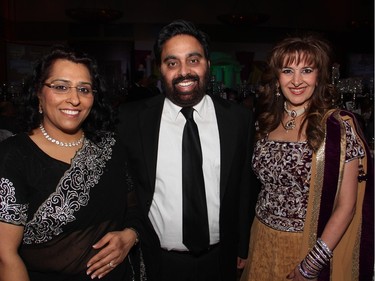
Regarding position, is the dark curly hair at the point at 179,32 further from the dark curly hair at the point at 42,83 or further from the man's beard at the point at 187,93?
the dark curly hair at the point at 42,83

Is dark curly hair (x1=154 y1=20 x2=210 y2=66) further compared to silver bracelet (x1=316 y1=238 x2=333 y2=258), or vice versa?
dark curly hair (x1=154 y1=20 x2=210 y2=66)

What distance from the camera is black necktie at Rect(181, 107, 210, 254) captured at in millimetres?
1816

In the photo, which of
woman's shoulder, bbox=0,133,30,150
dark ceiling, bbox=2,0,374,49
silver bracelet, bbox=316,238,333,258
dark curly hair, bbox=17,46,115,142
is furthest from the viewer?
dark ceiling, bbox=2,0,374,49

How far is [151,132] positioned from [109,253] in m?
0.60

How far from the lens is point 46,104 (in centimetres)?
144

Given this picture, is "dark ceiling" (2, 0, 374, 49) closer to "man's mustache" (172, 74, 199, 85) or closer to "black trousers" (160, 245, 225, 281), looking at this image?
"man's mustache" (172, 74, 199, 85)

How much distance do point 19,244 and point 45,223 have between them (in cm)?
10

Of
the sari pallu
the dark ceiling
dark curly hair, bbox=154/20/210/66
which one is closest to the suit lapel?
dark curly hair, bbox=154/20/210/66

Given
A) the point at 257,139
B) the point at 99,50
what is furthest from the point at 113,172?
the point at 99,50

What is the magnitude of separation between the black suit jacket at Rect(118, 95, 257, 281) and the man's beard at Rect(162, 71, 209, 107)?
10cm

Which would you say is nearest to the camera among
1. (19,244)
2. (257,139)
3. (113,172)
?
(19,244)

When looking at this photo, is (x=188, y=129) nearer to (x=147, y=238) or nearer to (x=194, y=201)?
(x=194, y=201)

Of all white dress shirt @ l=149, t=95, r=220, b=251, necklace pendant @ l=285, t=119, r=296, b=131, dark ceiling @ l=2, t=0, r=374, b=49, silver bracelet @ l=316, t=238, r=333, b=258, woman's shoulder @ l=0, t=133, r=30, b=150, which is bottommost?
silver bracelet @ l=316, t=238, r=333, b=258

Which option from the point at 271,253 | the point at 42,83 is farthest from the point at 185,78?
the point at 271,253
